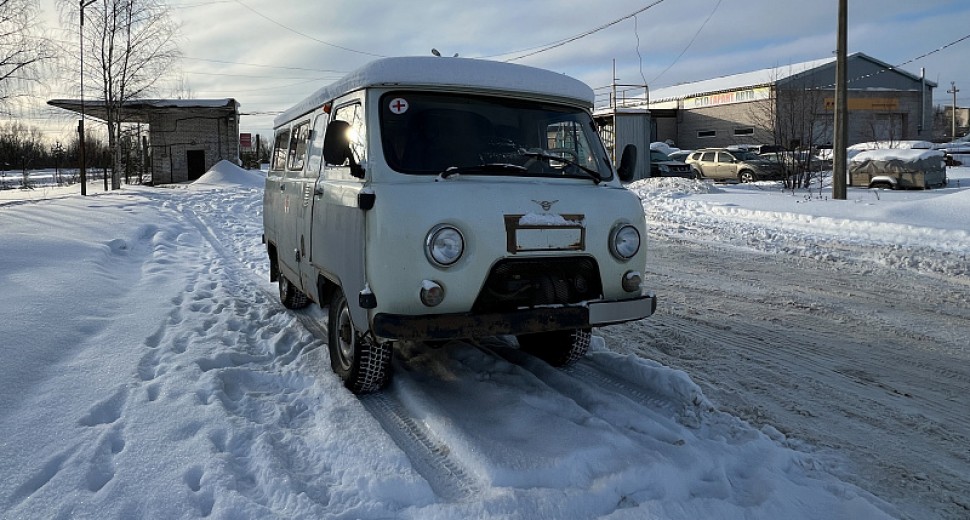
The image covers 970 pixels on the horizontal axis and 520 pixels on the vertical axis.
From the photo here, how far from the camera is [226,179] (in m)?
30.1

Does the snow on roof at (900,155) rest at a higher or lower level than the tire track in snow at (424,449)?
higher

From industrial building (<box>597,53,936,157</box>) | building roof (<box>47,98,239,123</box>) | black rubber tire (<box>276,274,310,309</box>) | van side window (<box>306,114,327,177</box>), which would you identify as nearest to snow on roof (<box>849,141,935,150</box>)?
industrial building (<box>597,53,936,157</box>)

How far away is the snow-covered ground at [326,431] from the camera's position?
10.5ft

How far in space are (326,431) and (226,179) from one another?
28.4 metres

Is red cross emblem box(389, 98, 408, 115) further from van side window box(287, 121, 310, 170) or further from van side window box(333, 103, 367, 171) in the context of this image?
van side window box(287, 121, 310, 170)

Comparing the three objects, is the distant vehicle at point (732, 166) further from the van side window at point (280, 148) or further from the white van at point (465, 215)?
the white van at point (465, 215)

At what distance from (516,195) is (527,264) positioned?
16.8 inches

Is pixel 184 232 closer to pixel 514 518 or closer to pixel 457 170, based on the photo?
pixel 457 170

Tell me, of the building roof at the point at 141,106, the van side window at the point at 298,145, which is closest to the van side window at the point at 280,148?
the van side window at the point at 298,145

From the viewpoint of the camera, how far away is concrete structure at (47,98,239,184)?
36062 millimetres

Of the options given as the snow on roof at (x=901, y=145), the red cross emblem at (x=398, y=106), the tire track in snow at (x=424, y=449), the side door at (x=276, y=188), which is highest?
the snow on roof at (x=901, y=145)

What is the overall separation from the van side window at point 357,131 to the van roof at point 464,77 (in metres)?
0.14

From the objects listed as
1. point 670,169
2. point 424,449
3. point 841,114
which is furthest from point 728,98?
point 424,449

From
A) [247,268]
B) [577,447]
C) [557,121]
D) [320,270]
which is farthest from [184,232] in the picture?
[577,447]
